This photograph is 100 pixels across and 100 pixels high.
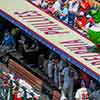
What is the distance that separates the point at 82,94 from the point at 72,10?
6660mm

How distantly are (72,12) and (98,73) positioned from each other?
24.2ft

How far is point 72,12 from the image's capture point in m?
29.1

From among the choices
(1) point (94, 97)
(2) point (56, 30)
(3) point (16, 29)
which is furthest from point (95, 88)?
(3) point (16, 29)

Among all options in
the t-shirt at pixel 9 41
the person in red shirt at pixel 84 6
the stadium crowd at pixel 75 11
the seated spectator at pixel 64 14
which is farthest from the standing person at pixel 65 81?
the person in red shirt at pixel 84 6

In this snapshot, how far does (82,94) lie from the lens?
915 inches

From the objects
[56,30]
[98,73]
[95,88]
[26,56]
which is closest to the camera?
[98,73]

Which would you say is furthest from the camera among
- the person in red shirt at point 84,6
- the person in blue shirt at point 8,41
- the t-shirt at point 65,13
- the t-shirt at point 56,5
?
the t-shirt at point 56,5

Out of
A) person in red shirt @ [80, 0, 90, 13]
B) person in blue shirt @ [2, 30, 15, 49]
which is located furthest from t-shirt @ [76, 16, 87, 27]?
person in blue shirt @ [2, 30, 15, 49]

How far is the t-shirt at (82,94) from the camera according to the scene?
2323 centimetres

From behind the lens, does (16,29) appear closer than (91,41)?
No

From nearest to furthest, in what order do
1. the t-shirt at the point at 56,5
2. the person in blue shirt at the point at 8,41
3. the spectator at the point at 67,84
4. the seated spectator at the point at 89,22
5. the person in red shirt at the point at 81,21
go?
the spectator at the point at 67,84
the person in blue shirt at the point at 8,41
the seated spectator at the point at 89,22
the person in red shirt at the point at 81,21
the t-shirt at the point at 56,5

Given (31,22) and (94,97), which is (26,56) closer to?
(31,22)

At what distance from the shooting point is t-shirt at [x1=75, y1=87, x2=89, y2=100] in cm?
2323

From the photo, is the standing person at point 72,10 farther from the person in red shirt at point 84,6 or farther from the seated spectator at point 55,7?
the seated spectator at point 55,7
